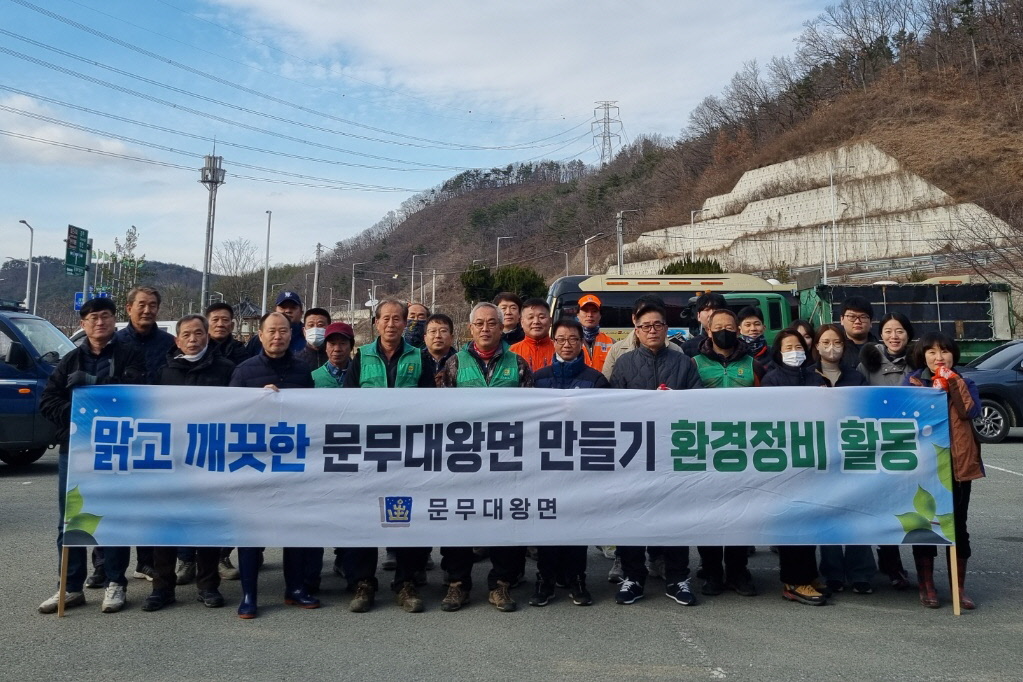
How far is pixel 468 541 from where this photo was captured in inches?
215

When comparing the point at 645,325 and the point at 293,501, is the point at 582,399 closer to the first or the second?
the point at 645,325

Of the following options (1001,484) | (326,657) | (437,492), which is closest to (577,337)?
(437,492)

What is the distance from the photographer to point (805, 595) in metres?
5.56

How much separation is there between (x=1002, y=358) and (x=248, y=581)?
44.1 ft

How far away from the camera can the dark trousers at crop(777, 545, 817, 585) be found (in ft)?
18.6

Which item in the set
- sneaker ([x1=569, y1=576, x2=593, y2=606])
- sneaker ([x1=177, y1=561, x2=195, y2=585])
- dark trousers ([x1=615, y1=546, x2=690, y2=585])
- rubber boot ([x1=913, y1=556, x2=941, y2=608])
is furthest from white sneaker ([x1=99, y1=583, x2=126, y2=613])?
rubber boot ([x1=913, y1=556, x2=941, y2=608])

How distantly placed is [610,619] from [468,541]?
38.9 inches

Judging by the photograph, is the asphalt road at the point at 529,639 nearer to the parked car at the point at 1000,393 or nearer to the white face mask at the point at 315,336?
the white face mask at the point at 315,336

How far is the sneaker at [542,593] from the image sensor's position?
5565 mm

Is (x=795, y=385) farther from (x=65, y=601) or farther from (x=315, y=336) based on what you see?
(x=65, y=601)

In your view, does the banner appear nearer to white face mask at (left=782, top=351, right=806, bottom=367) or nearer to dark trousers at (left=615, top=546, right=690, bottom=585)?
dark trousers at (left=615, top=546, right=690, bottom=585)

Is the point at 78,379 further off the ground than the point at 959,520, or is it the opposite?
the point at 78,379

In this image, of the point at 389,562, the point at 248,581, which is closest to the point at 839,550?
the point at 389,562

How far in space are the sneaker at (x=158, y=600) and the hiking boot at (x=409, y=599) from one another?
146 cm
